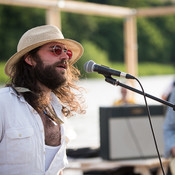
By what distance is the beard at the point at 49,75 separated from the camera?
2.25m

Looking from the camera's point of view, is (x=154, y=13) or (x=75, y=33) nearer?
(x=154, y=13)

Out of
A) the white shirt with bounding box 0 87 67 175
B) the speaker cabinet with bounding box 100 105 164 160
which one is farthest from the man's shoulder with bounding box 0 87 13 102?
the speaker cabinet with bounding box 100 105 164 160

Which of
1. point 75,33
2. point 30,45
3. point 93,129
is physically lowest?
point 93,129

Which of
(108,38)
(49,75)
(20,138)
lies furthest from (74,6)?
(108,38)

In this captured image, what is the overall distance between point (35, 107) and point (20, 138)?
22 cm

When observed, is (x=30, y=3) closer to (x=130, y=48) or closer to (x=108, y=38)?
(x=130, y=48)

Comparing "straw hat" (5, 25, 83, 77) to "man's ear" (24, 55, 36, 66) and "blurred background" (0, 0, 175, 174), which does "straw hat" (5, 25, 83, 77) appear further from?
"blurred background" (0, 0, 175, 174)

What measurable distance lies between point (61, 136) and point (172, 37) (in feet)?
160

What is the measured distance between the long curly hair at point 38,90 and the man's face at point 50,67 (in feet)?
0.12

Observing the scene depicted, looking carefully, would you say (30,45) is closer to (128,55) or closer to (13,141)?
(13,141)

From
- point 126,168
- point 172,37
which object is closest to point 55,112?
point 126,168

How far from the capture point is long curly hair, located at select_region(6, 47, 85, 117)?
7.33 ft

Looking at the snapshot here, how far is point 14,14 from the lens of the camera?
3281cm

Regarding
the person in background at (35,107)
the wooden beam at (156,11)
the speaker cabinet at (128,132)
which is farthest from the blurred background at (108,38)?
the person in background at (35,107)
